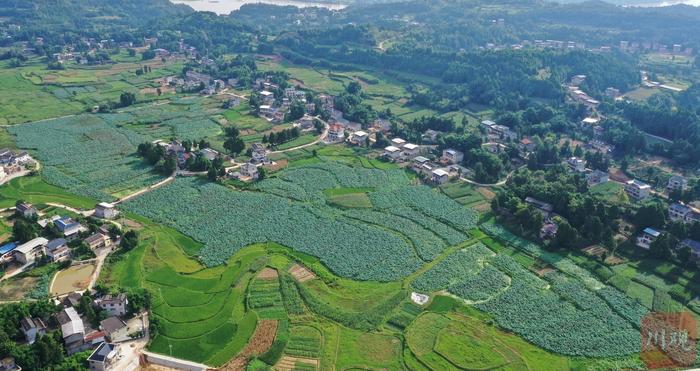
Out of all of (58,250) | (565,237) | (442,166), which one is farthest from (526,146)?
(58,250)

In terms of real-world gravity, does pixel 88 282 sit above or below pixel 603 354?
above

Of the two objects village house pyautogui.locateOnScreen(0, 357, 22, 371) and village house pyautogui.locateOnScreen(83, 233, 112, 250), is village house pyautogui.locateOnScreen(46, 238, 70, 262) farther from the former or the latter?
village house pyautogui.locateOnScreen(0, 357, 22, 371)

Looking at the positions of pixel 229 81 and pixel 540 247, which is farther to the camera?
pixel 229 81

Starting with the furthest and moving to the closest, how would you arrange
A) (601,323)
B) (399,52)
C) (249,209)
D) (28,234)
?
(399,52) < (249,209) < (28,234) < (601,323)

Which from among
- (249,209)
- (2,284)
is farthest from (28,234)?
(249,209)

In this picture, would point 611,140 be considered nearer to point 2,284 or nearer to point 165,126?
point 165,126

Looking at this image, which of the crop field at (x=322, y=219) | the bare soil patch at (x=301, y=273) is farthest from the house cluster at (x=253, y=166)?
the bare soil patch at (x=301, y=273)
